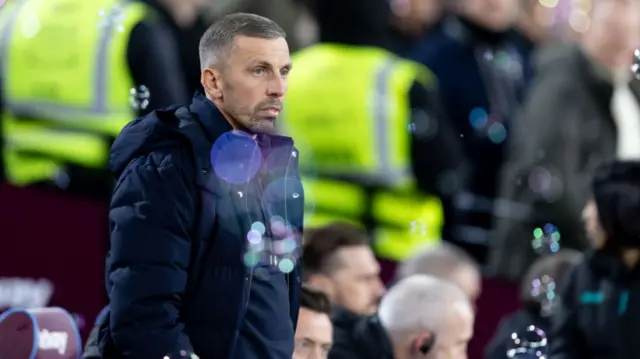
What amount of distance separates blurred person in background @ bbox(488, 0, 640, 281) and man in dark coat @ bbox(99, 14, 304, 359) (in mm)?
4591

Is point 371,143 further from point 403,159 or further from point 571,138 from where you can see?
point 571,138

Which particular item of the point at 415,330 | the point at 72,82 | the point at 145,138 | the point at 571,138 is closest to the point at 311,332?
the point at 415,330

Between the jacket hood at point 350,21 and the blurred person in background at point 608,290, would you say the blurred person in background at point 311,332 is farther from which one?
the jacket hood at point 350,21

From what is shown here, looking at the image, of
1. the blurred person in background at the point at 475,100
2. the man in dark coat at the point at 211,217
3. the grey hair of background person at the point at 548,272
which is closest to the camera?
the man in dark coat at the point at 211,217

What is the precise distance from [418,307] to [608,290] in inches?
32.8

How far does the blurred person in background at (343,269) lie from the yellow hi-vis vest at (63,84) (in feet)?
3.96

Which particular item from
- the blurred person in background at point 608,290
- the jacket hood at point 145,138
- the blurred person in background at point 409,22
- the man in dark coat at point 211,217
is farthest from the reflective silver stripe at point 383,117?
the jacket hood at point 145,138

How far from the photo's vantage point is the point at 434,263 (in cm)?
787

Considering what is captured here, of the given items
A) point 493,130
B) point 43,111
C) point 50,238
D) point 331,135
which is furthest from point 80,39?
point 493,130

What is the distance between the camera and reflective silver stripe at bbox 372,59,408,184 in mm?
8711

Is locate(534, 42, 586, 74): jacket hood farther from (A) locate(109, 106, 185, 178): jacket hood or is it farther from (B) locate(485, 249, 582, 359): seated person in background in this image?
(A) locate(109, 106, 185, 178): jacket hood

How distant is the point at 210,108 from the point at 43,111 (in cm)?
331

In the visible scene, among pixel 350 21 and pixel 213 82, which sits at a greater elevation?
pixel 350 21

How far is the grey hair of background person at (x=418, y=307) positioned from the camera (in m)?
6.42
